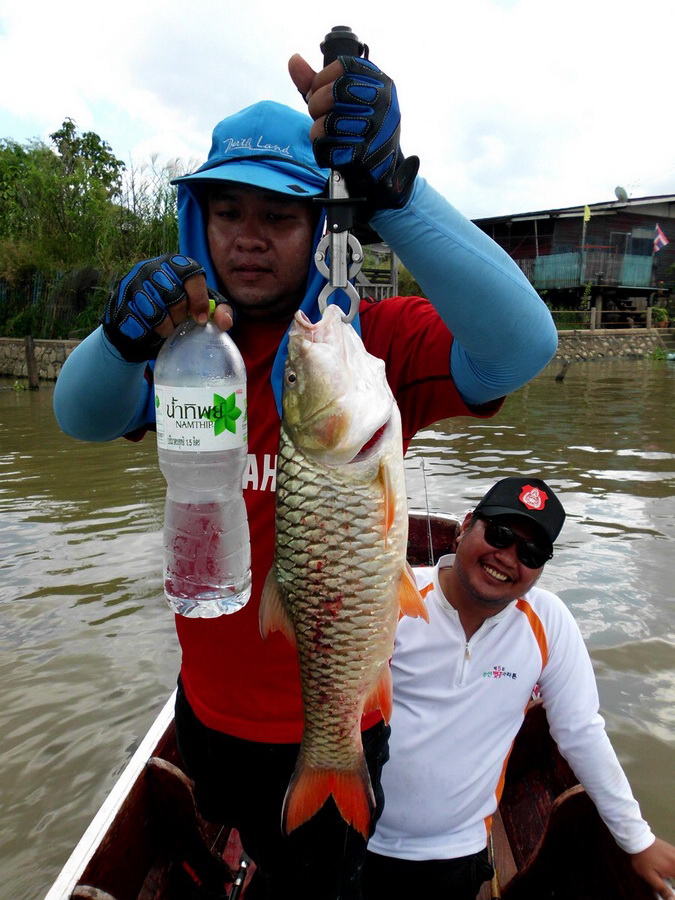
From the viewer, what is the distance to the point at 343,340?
1.65 metres

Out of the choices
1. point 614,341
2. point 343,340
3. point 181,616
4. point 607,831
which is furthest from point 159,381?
point 614,341

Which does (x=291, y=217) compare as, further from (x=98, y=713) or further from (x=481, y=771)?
(x=98, y=713)

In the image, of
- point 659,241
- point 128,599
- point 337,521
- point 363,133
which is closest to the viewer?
point 363,133

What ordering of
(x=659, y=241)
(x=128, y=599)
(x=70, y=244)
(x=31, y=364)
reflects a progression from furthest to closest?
(x=659, y=241) → (x=70, y=244) → (x=31, y=364) → (x=128, y=599)

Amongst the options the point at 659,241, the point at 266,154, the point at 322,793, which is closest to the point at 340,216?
the point at 266,154

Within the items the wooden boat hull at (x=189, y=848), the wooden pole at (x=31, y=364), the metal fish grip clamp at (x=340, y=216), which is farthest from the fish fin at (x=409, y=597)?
the wooden pole at (x=31, y=364)

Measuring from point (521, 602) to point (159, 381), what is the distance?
2.05 metres

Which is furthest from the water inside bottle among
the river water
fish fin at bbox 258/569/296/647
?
the river water

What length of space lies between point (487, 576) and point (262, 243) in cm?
175

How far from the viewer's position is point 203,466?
196 centimetres

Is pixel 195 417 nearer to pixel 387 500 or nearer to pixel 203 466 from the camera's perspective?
pixel 203 466

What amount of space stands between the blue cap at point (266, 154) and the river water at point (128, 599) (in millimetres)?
3992

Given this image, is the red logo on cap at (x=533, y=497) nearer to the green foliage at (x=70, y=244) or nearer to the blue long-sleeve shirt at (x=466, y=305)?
the blue long-sleeve shirt at (x=466, y=305)

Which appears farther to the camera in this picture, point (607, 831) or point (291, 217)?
point (607, 831)
